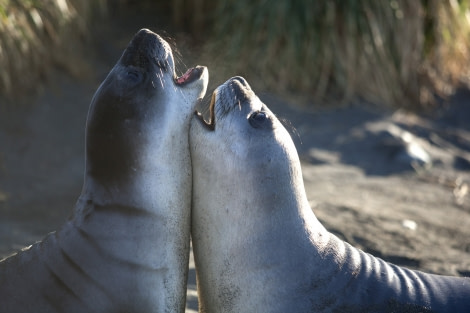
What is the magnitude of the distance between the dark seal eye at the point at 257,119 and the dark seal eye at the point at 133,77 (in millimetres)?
530

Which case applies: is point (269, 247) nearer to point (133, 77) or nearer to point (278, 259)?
point (278, 259)

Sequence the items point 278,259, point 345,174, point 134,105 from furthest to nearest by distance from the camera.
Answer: point 345,174 < point 134,105 < point 278,259

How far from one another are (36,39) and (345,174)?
2.72 meters

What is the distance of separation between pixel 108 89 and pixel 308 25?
4.29 m

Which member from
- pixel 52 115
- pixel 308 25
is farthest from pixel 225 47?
pixel 52 115

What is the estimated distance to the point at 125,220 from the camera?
3420mm

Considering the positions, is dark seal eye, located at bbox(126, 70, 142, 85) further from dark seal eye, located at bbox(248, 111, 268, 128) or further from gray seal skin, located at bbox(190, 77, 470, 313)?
dark seal eye, located at bbox(248, 111, 268, 128)

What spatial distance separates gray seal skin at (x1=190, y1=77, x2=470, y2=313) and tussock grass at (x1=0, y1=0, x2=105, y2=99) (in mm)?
2830

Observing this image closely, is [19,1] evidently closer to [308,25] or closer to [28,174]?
[28,174]

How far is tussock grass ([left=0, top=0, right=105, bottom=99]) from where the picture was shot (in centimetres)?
618

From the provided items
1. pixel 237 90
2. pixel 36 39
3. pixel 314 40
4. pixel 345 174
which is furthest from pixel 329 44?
pixel 237 90

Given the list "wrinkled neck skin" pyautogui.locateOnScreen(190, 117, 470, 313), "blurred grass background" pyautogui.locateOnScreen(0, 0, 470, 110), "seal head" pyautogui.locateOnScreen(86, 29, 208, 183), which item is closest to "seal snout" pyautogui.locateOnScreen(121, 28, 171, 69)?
"seal head" pyautogui.locateOnScreen(86, 29, 208, 183)

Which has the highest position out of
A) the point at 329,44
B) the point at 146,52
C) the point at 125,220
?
the point at 329,44

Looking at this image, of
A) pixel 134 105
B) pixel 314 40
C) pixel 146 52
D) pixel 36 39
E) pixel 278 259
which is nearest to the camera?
pixel 278 259
